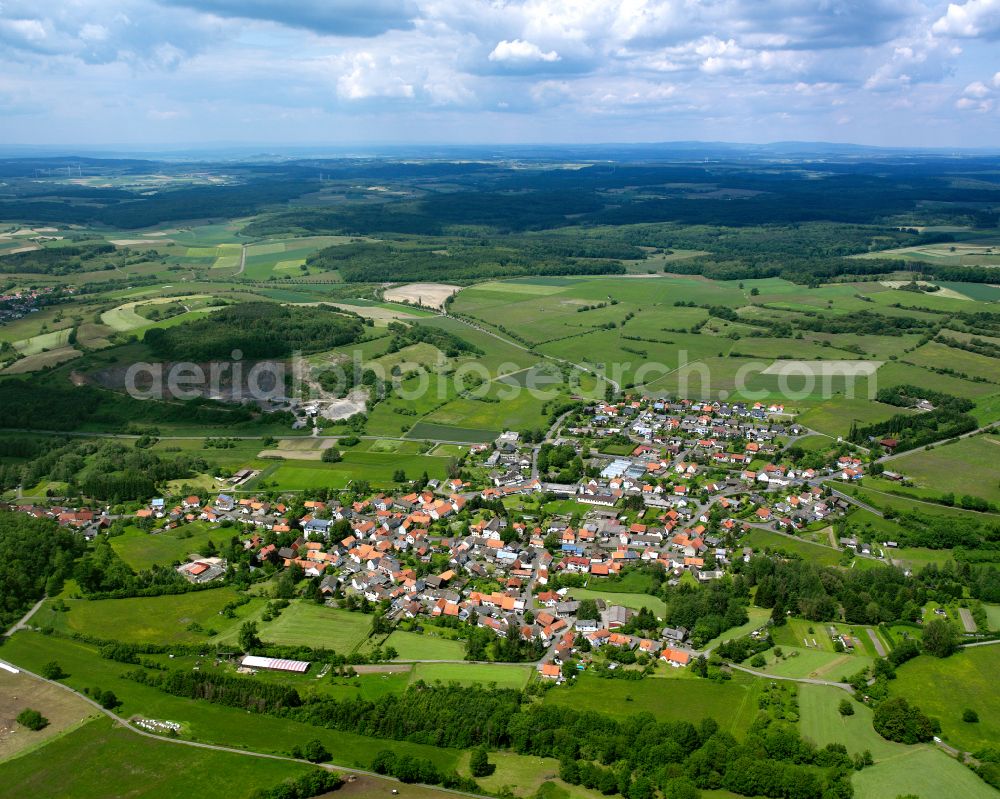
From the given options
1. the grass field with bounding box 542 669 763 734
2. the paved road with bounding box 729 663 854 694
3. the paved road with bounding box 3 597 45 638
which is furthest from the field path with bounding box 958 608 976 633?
the paved road with bounding box 3 597 45 638

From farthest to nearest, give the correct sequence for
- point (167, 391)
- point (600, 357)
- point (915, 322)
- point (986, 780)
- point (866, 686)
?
point (915, 322) → point (600, 357) → point (167, 391) → point (866, 686) → point (986, 780)

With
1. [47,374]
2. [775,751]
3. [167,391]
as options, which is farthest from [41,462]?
[775,751]

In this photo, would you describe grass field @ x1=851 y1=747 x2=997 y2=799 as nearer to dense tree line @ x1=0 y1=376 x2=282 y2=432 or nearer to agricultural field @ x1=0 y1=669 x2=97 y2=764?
agricultural field @ x1=0 y1=669 x2=97 y2=764

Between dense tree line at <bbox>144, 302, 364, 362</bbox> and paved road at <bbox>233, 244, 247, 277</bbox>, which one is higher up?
paved road at <bbox>233, 244, 247, 277</bbox>

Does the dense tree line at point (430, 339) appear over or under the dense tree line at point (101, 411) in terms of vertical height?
over

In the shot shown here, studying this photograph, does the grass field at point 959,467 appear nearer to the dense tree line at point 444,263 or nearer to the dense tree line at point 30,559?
the dense tree line at point 30,559

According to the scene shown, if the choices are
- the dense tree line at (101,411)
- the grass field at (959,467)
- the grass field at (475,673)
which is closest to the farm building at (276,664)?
the grass field at (475,673)

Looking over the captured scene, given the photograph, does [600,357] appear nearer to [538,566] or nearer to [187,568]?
[538,566]
